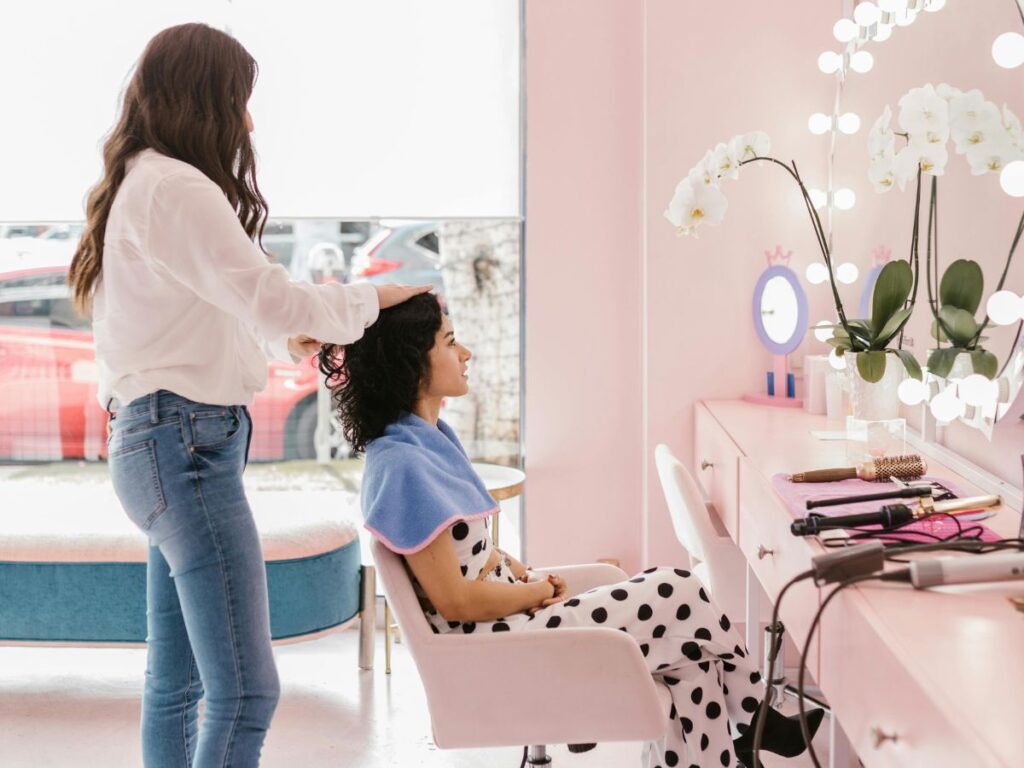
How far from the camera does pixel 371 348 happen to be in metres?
1.93

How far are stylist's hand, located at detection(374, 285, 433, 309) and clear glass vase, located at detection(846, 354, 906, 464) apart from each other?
30.7 inches

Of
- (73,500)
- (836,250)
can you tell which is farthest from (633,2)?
(73,500)

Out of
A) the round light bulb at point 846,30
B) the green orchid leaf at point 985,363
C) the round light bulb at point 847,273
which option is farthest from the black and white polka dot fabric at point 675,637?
the round light bulb at point 846,30

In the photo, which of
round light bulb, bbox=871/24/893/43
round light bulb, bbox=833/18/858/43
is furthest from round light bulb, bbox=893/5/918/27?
round light bulb, bbox=833/18/858/43

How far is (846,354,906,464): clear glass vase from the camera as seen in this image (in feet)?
6.68

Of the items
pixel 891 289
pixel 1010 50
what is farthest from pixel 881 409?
pixel 1010 50

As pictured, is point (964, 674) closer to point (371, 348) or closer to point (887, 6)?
point (371, 348)

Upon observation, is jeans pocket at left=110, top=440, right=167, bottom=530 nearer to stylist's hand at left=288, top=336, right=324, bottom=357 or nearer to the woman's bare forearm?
stylist's hand at left=288, top=336, right=324, bottom=357

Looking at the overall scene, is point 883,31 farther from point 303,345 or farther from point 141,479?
point 141,479

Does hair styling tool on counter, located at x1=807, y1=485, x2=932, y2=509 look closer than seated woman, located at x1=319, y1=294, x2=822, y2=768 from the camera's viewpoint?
Yes

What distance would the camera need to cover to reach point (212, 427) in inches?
68.1

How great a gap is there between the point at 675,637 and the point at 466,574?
0.35m

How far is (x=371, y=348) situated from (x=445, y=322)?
14 cm

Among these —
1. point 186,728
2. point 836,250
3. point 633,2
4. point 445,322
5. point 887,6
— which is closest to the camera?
point 186,728
